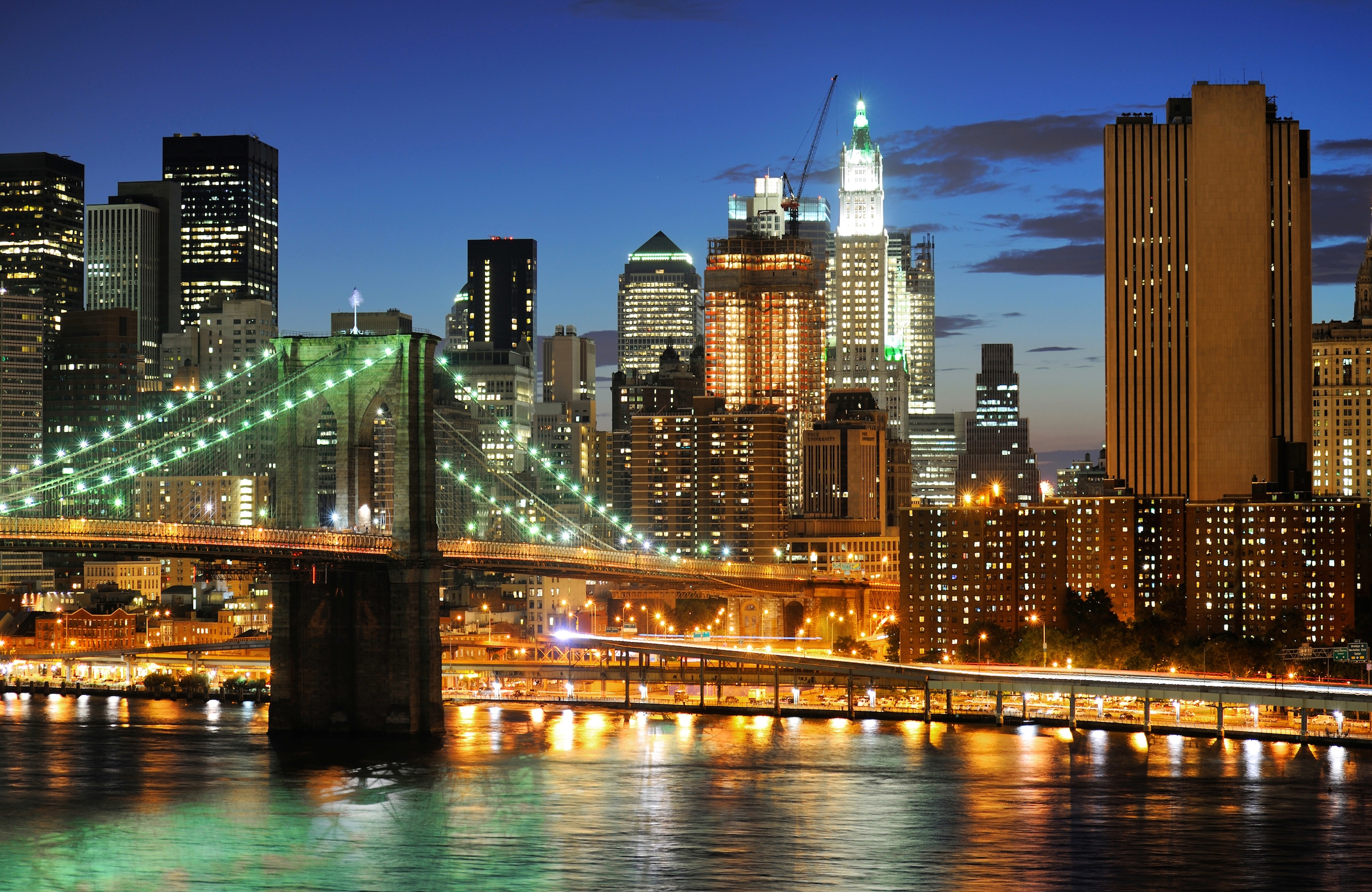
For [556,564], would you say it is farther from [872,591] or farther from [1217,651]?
[872,591]

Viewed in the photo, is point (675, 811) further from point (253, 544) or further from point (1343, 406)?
point (1343, 406)

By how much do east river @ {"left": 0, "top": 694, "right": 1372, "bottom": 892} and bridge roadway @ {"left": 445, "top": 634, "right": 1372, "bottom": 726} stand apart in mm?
2275

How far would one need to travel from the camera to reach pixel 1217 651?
102 m

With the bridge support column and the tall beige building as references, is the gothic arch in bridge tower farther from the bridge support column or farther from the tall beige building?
the tall beige building

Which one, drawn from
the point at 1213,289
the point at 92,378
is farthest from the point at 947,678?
the point at 92,378

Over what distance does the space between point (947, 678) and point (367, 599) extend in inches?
1201

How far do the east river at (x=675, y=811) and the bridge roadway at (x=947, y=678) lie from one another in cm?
228

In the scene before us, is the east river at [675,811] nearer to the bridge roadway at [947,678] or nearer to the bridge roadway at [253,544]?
the bridge roadway at [947,678]

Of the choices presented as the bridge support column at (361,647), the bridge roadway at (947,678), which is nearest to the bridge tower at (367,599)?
the bridge support column at (361,647)

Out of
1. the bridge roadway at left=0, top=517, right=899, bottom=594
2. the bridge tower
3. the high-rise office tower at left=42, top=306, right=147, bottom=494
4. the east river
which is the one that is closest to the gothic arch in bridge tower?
the bridge tower

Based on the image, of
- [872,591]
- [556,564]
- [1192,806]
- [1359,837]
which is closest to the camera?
[1359,837]

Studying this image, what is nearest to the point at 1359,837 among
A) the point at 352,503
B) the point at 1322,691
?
the point at 1322,691

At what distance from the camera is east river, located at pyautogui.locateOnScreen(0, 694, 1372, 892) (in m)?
51.7

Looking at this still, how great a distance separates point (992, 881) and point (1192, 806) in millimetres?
14242
